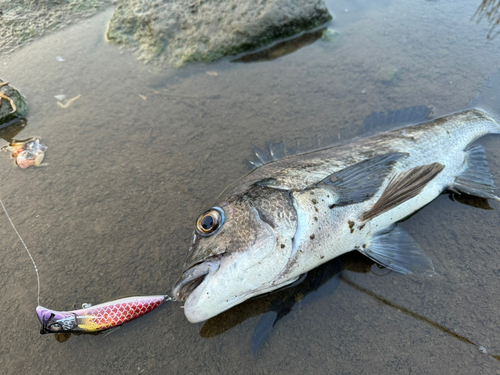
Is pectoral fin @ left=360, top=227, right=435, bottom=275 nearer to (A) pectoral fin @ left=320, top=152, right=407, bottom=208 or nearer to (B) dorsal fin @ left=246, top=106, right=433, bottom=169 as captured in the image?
(A) pectoral fin @ left=320, top=152, right=407, bottom=208

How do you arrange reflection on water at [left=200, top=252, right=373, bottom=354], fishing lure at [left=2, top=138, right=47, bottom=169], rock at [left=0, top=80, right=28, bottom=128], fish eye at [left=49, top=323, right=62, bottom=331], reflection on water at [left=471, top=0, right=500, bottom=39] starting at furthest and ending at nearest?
reflection on water at [left=471, top=0, right=500, bottom=39] → rock at [left=0, top=80, right=28, bottom=128] → fishing lure at [left=2, top=138, right=47, bottom=169] → reflection on water at [left=200, top=252, right=373, bottom=354] → fish eye at [left=49, top=323, right=62, bottom=331]

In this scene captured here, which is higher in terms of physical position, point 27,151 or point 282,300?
point 27,151

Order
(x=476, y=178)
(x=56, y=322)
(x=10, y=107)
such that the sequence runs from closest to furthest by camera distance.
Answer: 1. (x=56, y=322)
2. (x=476, y=178)
3. (x=10, y=107)

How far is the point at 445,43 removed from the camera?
16.4ft

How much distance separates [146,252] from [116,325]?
70 cm

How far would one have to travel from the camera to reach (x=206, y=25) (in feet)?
16.9

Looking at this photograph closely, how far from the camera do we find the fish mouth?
7.09ft

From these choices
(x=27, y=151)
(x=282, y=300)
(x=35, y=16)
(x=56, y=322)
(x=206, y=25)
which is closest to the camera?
(x=56, y=322)

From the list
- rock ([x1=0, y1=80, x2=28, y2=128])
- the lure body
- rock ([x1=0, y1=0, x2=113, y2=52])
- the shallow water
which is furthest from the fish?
rock ([x1=0, y1=0, x2=113, y2=52])

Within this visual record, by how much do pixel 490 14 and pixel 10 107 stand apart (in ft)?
26.3

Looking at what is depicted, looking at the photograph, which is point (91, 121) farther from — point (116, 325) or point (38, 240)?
point (116, 325)

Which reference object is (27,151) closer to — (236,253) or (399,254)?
(236,253)

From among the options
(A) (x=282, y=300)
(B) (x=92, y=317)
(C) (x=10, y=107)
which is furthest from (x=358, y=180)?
(C) (x=10, y=107)

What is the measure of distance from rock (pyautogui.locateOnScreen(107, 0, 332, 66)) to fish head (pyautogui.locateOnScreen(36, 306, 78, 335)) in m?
3.95
